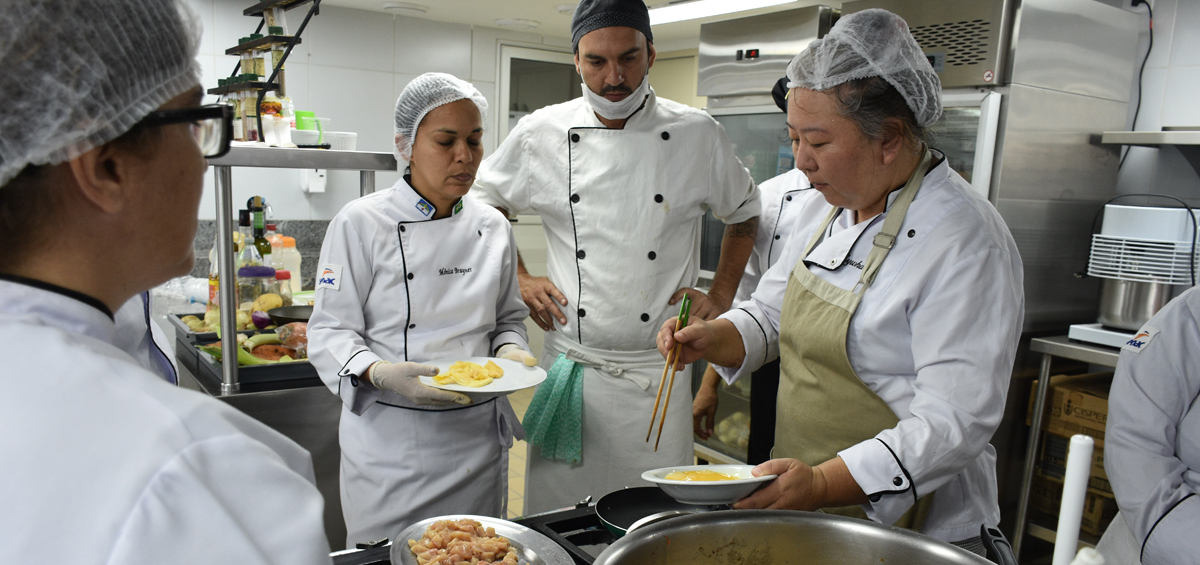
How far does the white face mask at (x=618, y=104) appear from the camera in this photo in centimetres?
241

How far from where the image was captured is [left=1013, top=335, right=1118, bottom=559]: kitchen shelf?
290cm

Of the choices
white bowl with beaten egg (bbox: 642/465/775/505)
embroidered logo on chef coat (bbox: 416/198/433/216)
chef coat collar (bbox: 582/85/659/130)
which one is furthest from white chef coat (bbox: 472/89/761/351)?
white bowl with beaten egg (bbox: 642/465/775/505)

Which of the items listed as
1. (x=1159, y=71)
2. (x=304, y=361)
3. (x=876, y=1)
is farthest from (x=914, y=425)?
(x=1159, y=71)

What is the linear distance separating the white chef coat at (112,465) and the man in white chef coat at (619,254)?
6.06ft

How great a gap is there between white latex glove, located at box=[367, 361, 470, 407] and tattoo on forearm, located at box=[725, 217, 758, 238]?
125cm

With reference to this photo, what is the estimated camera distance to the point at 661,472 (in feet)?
4.57

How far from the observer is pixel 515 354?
2078mm

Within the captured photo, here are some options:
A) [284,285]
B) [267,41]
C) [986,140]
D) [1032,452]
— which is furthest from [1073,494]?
[1032,452]

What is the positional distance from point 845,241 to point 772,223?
1.30m

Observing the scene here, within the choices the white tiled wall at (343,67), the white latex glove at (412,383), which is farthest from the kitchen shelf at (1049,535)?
the white tiled wall at (343,67)

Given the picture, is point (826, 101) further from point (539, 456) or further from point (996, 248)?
point (539, 456)

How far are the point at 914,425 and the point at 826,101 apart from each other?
2.03ft

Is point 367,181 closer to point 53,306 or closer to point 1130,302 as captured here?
point 53,306

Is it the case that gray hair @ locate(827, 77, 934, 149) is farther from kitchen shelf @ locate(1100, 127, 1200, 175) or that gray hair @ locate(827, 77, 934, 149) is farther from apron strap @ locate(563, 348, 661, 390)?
kitchen shelf @ locate(1100, 127, 1200, 175)
